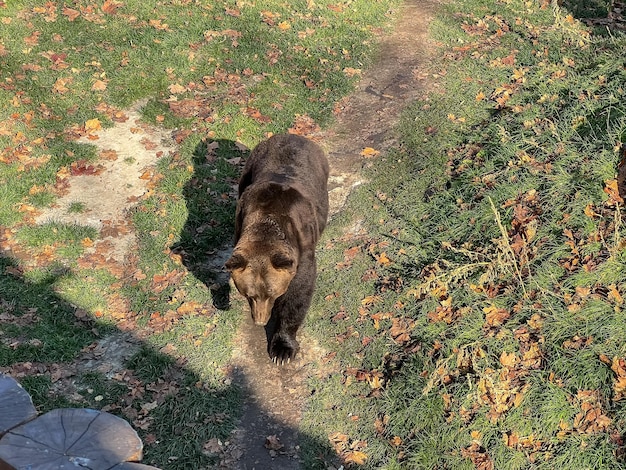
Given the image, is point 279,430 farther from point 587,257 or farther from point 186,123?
point 186,123

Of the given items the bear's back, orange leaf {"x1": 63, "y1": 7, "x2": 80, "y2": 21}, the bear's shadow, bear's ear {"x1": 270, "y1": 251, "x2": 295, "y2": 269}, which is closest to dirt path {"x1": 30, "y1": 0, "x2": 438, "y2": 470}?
the bear's shadow

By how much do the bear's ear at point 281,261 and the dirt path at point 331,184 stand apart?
130cm

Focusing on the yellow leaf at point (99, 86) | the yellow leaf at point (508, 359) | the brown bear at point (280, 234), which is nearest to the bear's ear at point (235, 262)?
the brown bear at point (280, 234)

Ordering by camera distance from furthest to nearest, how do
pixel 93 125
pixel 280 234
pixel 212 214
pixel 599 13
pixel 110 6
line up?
pixel 599 13, pixel 110 6, pixel 93 125, pixel 212 214, pixel 280 234

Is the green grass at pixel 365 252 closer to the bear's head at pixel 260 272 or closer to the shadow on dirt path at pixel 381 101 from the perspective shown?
the shadow on dirt path at pixel 381 101

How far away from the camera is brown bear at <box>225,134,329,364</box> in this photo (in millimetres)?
5988

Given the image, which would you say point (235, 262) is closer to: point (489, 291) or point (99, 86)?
point (489, 291)

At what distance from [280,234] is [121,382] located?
206cm

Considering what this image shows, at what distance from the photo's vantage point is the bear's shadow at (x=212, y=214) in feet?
25.7

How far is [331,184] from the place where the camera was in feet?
30.5

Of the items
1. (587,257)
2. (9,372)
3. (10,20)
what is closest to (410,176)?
(587,257)

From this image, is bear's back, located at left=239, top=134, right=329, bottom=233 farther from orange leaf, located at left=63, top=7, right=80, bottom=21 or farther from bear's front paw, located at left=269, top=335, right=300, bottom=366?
orange leaf, located at left=63, top=7, right=80, bottom=21

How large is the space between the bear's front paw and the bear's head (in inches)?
28.7

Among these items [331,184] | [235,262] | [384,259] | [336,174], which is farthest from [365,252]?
[235,262]
